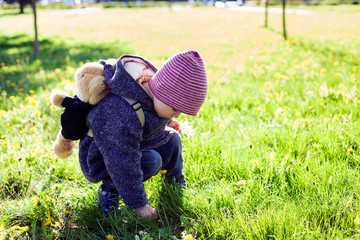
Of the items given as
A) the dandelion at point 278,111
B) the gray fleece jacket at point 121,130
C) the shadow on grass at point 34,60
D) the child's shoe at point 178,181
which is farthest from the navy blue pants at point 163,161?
the shadow on grass at point 34,60

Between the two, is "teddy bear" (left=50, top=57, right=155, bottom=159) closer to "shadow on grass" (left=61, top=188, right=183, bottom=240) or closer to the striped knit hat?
the striped knit hat

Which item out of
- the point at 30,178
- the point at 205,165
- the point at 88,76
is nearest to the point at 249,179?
the point at 205,165

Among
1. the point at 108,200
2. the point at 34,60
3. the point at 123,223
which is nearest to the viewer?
the point at 123,223

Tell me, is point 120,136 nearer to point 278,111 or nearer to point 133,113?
point 133,113

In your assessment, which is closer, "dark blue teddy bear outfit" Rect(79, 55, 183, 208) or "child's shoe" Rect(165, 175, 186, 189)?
"dark blue teddy bear outfit" Rect(79, 55, 183, 208)

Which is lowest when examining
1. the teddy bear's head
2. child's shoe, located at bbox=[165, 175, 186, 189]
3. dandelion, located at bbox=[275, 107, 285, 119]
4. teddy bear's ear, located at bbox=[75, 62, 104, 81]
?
child's shoe, located at bbox=[165, 175, 186, 189]

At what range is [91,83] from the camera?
1759mm

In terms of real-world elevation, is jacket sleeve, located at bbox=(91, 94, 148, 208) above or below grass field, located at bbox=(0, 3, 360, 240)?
above

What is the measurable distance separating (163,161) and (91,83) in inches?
30.4

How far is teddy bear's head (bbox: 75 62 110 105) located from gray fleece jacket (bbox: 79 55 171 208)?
0.04 meters

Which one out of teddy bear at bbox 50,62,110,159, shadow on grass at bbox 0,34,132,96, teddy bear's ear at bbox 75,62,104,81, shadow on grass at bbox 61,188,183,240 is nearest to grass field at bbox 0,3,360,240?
shadow on grass at bbox 61,188,183,240

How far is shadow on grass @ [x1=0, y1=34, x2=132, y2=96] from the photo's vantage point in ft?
17.4

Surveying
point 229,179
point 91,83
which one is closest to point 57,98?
point 91,83

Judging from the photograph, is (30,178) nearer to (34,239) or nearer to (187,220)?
(34,239)
